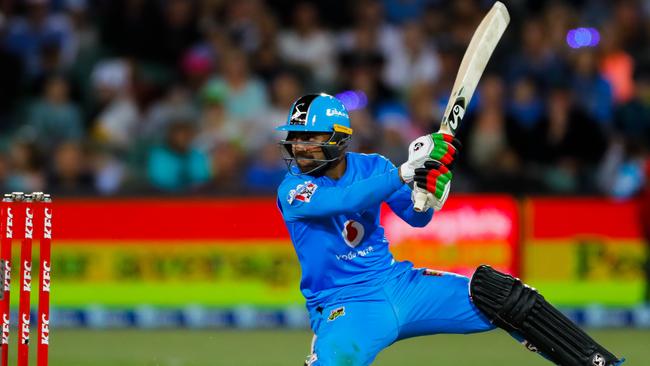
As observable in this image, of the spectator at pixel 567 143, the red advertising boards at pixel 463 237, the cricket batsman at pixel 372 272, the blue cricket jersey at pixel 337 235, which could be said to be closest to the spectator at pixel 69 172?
the red advertising boards at pixel 463 237

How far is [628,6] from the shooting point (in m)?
13.9

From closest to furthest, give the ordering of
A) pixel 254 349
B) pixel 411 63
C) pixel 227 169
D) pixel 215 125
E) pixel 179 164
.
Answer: pixel 254 349, pixel 227 169, pixel 179 164, pixel 215 125, pixel 411 63

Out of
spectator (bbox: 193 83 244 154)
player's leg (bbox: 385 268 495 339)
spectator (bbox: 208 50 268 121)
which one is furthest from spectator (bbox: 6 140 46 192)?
player's leg (bbox: 385 268 495 339)

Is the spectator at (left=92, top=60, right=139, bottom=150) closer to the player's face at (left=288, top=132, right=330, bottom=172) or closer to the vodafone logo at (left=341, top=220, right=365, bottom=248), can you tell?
the player's face at (left=288, top=132, right=330, bottom=172)

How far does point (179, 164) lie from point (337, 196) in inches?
265

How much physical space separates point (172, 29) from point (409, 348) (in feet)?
19.3

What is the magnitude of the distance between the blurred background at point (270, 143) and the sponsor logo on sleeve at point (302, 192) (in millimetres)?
3734

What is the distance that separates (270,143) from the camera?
12.8 m

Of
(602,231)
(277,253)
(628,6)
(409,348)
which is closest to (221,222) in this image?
(277,253)

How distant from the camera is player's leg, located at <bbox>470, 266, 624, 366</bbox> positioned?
6402 millimetres

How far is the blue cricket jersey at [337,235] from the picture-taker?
21.6 feet

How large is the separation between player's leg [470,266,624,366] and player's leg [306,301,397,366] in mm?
549

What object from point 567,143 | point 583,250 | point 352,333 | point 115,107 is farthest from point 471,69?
point 115,107

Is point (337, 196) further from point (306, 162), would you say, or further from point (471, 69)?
point (471, 69)
